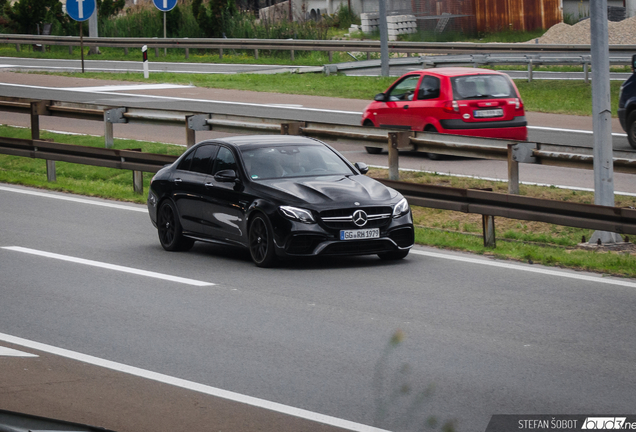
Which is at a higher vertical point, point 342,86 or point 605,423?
point 342,86

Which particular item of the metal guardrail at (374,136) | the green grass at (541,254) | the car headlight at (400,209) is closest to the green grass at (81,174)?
the metal guardrail at (374,136)

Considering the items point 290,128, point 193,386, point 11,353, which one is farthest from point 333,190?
point 290,128

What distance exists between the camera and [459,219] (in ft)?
50.6

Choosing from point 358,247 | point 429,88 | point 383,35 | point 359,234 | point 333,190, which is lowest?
point 358,247

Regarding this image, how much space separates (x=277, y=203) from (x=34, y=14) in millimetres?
42441

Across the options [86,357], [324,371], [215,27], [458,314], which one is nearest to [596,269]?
[458,314]

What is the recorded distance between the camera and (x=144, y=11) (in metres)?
51.8

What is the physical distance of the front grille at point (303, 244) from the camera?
1120cm

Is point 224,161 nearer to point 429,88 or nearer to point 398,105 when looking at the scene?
point 429,88

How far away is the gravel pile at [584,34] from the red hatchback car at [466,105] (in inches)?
1112

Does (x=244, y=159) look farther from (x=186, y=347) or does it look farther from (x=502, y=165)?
(x=502, y=165)

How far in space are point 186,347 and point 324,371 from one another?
1.27 m

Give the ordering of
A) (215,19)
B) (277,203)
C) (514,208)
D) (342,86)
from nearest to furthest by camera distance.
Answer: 1. (277,203)
2. (514,208)
3. (342,86)
4. (215,19)

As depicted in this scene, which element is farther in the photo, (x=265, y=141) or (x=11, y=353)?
A: (x=265, y=141)
